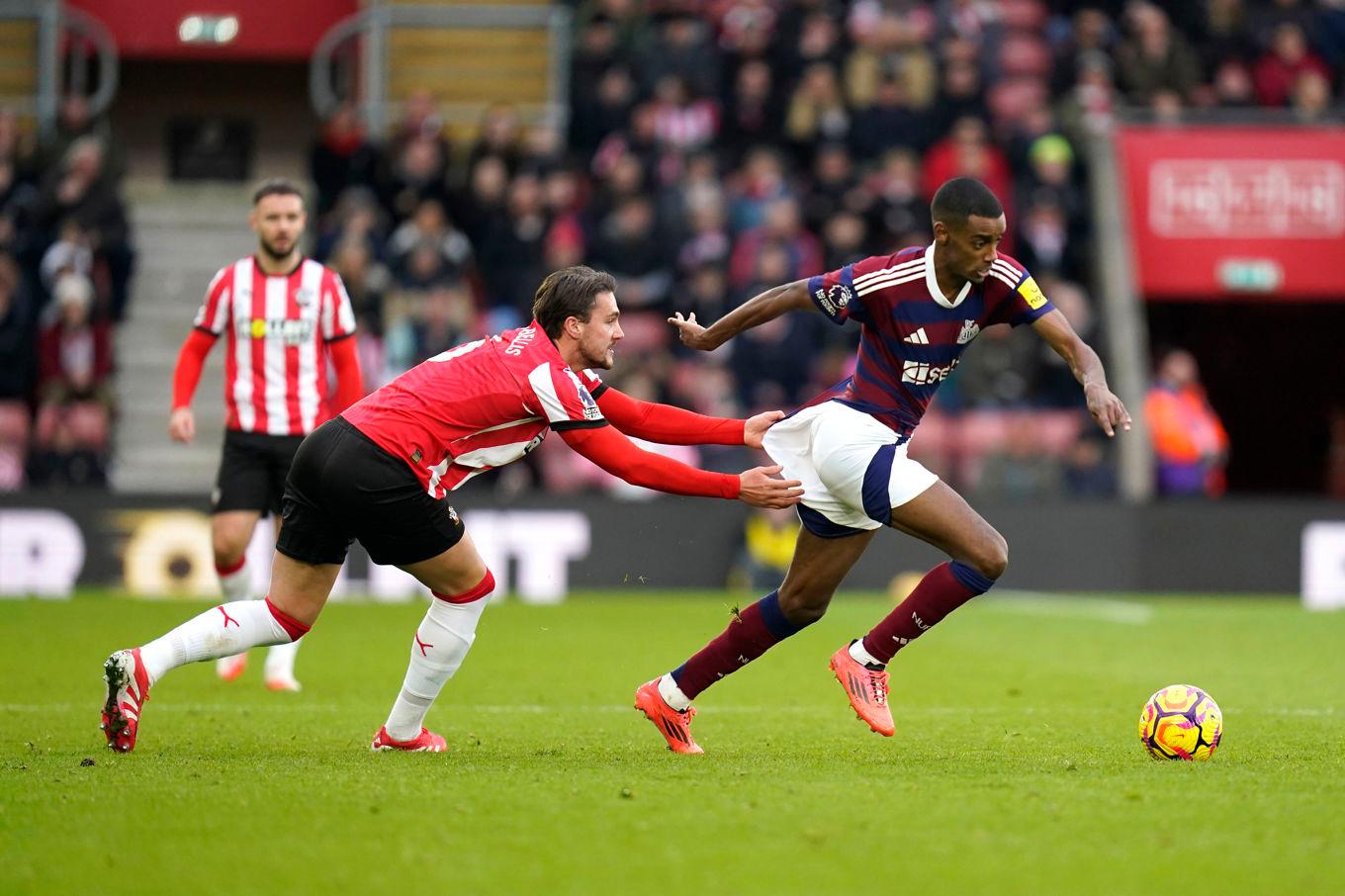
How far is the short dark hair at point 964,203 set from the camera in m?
7.12

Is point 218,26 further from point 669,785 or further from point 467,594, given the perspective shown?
point 669,785

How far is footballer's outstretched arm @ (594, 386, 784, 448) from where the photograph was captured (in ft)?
22.7

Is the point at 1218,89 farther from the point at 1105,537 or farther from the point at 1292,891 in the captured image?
the point at 1292,891

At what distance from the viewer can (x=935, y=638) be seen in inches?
508

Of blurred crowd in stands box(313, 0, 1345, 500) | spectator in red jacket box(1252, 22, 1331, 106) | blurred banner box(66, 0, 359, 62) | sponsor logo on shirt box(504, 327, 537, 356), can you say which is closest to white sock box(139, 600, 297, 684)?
sponsor logo on shirt box(504, 327, 537, 356)

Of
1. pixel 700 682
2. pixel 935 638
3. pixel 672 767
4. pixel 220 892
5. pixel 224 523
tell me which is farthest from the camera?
pixel 935 638

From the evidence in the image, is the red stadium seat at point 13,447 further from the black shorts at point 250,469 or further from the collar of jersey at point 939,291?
the collar of jersey at point 939,291

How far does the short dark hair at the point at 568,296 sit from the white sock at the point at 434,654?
42.1 inches

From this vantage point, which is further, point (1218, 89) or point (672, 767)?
point (1218, 89)

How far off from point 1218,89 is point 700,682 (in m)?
14.5

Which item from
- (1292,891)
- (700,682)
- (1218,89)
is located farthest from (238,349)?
(1218,89)

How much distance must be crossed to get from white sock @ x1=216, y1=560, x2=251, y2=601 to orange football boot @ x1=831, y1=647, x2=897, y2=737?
11.3 feet

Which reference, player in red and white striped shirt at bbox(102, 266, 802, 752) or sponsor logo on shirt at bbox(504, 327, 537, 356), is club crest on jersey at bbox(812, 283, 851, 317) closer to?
player in red and white striped shirt at bbox(102, 266, 802, 752)

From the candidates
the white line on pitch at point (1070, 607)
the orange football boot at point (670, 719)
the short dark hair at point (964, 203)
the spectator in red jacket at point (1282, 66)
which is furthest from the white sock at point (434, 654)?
the spectator in red jacket at point (1282, 66)
